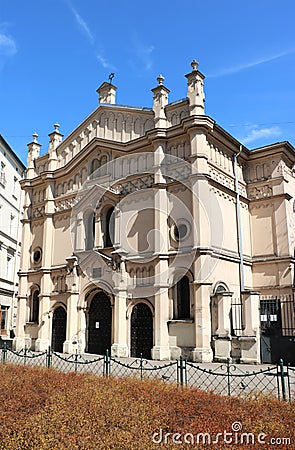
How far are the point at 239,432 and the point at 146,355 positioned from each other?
46.0ft

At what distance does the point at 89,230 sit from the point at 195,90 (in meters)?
10.2

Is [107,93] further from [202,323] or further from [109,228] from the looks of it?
[202,323]

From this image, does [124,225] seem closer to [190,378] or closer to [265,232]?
[265,232]

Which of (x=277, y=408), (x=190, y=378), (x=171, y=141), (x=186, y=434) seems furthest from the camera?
(x=171, y=141)

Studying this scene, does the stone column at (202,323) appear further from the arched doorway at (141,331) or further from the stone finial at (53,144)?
the stone finial at (53,144)

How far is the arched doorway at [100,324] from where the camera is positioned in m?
21.9

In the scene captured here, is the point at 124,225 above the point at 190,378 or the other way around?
above

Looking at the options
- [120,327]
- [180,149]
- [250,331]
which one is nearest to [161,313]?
[120,327]

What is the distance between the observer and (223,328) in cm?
1795

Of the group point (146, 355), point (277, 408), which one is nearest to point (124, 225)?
point (146, 355)

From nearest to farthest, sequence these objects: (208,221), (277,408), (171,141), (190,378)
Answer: (277,408) → (190,378) → (208,221) → (171,141)

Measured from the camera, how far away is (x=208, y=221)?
19.3 meters

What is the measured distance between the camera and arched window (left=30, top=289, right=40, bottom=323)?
26.5 metres

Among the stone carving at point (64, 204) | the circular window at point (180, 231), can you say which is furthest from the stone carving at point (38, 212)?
the circular window at point (180, 231)
